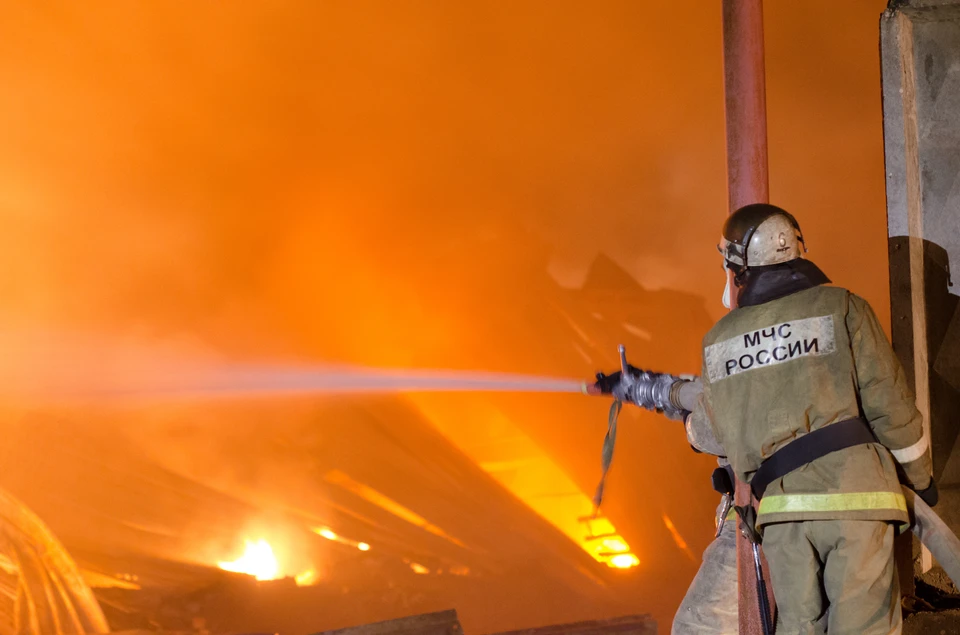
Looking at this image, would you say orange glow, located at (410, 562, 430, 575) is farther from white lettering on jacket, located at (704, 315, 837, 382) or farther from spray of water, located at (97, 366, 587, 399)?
white lettering on jacket, located at (704, 315, 837, 382)

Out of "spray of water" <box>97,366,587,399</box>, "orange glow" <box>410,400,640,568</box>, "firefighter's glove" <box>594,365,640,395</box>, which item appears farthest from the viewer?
"orange glow" <box>410,400,640,568</box>

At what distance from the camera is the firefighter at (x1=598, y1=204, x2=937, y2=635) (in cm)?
193

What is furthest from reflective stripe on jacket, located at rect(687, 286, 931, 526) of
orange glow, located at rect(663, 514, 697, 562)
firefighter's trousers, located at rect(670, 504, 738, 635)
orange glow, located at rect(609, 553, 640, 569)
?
orange glow, located at rect(663, 514, 697, 562)

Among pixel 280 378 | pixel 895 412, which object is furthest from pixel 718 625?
pixel 280 378

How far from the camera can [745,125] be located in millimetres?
2375

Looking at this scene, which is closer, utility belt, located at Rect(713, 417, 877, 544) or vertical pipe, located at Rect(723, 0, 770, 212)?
utility belt, located at Rect(713, 417, 877, 544)

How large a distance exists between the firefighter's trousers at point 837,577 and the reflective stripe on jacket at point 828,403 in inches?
2.3

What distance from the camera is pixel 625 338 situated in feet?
26.2

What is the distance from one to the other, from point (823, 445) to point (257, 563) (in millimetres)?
4941

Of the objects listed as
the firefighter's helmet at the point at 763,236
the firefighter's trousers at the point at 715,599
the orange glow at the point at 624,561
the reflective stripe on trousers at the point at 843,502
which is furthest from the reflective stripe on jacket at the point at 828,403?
the orange glow at the point at 624,561

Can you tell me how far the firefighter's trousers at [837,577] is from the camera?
6.33 feet

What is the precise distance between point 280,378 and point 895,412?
241 inches

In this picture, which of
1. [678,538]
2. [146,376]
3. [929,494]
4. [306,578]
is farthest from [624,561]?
[929,494]

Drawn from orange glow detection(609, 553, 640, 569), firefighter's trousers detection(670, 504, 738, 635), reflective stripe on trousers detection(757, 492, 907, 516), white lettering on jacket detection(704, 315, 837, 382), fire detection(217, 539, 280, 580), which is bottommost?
firefighter's trousers detection(670, 504, 738, 635)
